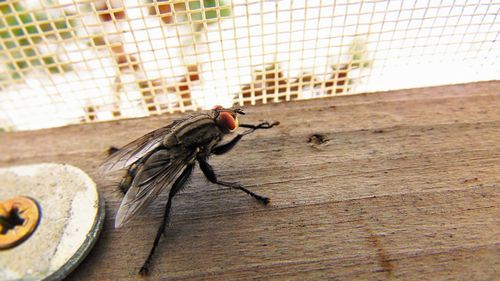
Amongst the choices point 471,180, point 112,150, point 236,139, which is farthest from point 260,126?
point 471,180

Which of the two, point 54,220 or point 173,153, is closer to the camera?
point 54,220

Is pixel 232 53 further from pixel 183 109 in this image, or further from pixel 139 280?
pixel 139 280

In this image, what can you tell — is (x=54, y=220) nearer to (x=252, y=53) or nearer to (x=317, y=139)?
(x=317, y=139)

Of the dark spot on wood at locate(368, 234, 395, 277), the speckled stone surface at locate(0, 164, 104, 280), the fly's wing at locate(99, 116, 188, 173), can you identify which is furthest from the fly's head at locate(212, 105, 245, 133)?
the dark spot on wood at locate(368, 234, 395, 277)

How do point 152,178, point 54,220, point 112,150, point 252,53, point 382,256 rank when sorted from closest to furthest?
1. point 382,256
2. point 54,220
3. point 152,178
4. point 112,150
5. point 252,53

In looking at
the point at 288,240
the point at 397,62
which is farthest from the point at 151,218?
the point at 397,62

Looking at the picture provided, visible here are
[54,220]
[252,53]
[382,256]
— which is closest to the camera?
[382,256]

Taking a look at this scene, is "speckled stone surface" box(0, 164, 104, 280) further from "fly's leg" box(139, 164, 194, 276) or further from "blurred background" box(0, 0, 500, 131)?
"blurred background" box(0, 0, 500, 131)
